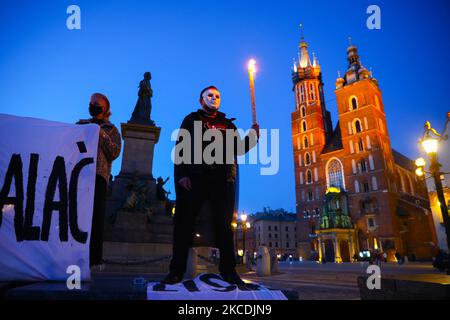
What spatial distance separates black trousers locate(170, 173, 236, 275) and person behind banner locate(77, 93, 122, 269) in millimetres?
1008

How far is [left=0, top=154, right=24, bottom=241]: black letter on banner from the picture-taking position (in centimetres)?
307

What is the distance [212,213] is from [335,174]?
5704 cm

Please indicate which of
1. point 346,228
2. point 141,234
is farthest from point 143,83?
point 346,228

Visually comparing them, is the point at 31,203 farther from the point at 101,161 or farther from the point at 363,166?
the point at 363,166

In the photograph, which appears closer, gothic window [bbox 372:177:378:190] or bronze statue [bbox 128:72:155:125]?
bronze statue [bbox 128:72:155:125]

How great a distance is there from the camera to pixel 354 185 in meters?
51.2

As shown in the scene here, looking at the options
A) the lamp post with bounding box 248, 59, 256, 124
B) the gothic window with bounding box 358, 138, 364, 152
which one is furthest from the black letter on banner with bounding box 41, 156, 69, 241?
the gothic window with bounding box 358, 138, 364, 152

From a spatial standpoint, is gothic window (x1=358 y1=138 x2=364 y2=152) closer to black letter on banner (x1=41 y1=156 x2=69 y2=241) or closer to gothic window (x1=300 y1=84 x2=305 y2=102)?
gothic window (x1=300 y1=84 x2=305 y2=102)

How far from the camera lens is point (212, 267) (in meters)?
10.7

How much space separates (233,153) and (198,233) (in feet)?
3.50

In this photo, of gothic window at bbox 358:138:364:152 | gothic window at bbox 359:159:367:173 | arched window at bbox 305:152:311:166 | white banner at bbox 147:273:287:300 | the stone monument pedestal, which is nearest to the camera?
white banner at bbox 147:273:287:300

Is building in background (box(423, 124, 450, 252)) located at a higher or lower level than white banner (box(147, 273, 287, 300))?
higher

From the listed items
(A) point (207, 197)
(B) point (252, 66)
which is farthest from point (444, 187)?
(A) point (207, 197)
